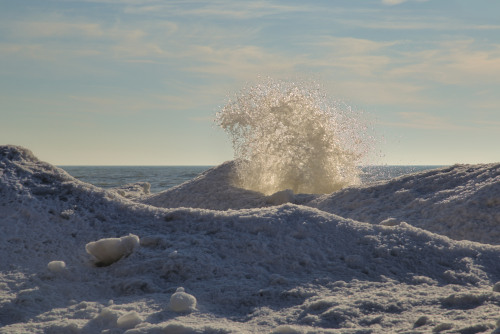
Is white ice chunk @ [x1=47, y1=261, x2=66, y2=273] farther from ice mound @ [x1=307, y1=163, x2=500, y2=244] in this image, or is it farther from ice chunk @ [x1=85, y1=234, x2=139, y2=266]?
ice mound @ [x1=307, y1=163, x2=500, y2=244]

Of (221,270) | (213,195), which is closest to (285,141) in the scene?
(213,195)

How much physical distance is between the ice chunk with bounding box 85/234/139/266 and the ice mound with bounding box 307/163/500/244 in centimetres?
244

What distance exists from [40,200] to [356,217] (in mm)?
3278

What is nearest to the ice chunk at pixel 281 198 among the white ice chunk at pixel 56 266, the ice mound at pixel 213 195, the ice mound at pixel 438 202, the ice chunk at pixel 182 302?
the ice mound at pixel 213 195

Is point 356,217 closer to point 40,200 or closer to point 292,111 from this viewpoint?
point 292,111

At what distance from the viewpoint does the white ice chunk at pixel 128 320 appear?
2.01 metres

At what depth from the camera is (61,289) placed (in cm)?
244

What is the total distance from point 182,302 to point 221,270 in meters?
0.46

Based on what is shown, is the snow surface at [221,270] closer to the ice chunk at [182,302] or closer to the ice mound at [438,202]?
the ice chunk at [182,302]

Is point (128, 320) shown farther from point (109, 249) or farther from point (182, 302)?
point (109, 249)

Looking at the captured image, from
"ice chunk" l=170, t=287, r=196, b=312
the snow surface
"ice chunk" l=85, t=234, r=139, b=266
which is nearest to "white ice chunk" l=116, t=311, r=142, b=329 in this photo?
the snow surface

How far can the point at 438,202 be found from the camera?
5102 millimetres

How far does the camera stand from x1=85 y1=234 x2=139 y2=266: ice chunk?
2.64 meters

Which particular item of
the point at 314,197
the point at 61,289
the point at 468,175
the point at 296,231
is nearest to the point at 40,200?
the point at 61,289
